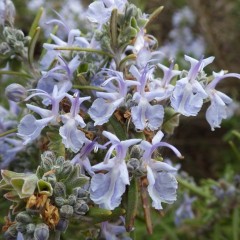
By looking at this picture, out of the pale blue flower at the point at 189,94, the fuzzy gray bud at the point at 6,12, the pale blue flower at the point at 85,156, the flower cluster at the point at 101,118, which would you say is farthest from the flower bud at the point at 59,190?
the fuzzy gray bud at the point at 6,12

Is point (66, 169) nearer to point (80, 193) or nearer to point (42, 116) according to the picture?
point (80, 193)

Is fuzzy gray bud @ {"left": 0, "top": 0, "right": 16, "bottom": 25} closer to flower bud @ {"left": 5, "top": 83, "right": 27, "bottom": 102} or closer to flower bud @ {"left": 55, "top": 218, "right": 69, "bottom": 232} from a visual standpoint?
flower bud @ {"left": 5, "top": 83, "right": 27, "bottom": 102}

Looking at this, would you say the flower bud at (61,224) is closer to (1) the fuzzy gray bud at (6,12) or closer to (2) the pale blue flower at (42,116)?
(2) the pale blue flower at (42,116)

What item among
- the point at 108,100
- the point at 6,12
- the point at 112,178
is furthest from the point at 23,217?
the point at 6,12

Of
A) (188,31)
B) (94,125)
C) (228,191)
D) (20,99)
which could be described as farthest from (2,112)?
(188,31)

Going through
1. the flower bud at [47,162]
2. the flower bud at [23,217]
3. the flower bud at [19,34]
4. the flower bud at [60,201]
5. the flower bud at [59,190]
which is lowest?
the flower bud at [23,217]
